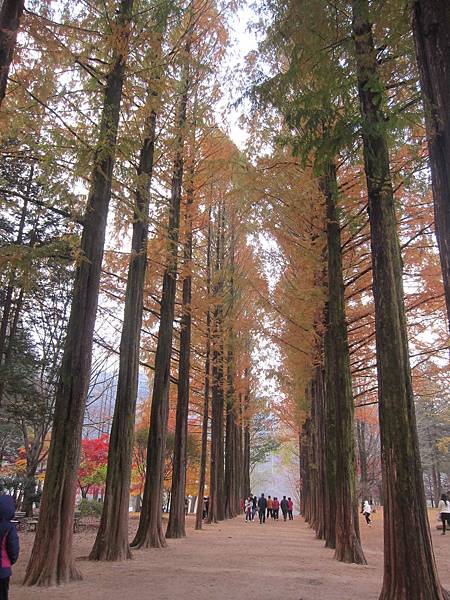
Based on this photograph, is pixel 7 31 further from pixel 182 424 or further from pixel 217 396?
pixel 217 396

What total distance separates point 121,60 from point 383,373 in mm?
5894

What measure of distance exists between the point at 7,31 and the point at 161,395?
797 centimetres

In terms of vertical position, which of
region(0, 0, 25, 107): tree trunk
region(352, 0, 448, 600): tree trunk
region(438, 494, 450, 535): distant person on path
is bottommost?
region(438, 494, 450, 535): distant person on path

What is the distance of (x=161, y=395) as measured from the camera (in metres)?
10.7

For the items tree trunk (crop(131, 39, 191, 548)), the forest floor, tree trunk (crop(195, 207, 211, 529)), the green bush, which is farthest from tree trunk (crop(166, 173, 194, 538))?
the green bush

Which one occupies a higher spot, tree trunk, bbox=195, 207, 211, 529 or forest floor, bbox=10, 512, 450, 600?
tree trunk, bbox=195, 207, 211, 529

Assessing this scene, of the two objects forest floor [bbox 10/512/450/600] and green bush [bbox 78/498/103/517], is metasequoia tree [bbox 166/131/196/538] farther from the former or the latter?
green bush [bbox 78/498/103/517]

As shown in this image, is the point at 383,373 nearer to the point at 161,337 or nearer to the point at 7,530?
the point at 7,530

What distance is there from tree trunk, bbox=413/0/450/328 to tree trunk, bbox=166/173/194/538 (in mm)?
8001

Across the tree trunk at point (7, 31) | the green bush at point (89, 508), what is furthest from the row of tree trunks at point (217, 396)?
the tree trunk at point (7, 31)

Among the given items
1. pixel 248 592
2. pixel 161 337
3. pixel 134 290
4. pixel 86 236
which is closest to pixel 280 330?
pixel 161 337

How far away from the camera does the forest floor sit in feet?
16.8

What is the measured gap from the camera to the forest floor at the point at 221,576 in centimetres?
513

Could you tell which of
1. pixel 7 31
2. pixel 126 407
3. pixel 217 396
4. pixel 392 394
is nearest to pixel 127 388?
pixel 126 407
